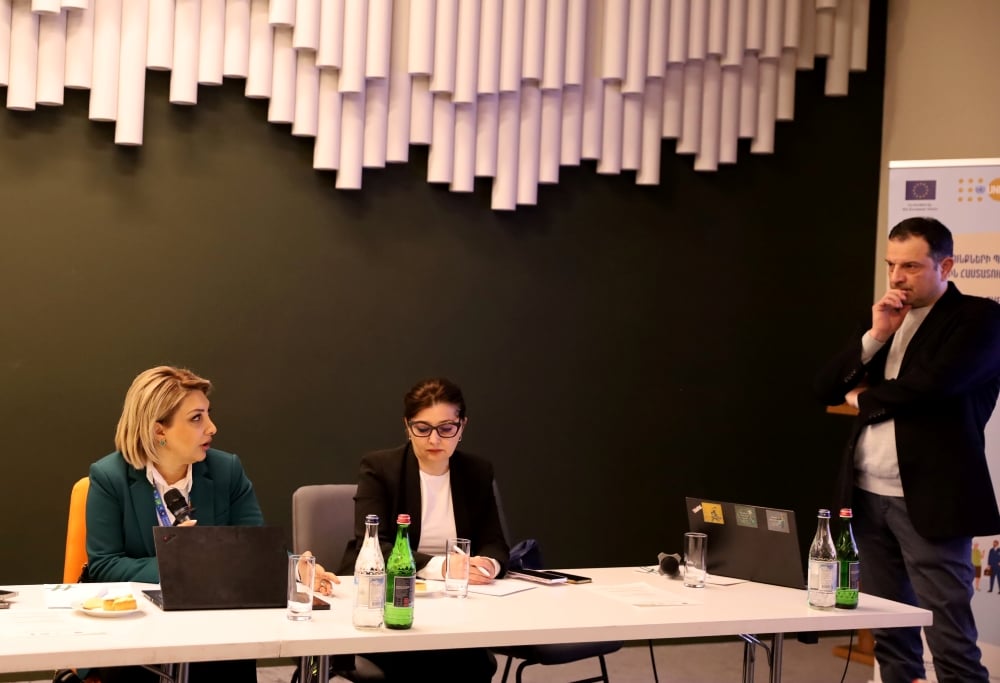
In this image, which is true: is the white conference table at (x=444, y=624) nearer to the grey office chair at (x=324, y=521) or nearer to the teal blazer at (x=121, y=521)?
the teal blazer at (x=121, y=521)

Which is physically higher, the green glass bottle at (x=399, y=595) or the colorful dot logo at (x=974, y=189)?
the colorful dot logo at (x=974, y=189)

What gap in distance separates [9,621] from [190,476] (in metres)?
0.95

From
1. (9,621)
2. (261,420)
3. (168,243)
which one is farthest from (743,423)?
(9,621)

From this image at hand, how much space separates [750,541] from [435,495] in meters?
0.99

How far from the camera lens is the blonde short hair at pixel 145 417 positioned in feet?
10.8

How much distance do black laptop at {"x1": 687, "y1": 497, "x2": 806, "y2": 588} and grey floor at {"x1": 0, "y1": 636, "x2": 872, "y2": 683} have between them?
1662 mm

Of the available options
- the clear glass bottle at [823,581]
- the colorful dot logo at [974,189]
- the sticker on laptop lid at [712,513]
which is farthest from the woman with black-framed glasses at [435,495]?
the colorful dot logo at [974,189]

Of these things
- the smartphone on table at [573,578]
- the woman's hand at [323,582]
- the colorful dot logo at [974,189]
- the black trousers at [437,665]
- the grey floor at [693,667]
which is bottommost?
the grey floor at [693,667]

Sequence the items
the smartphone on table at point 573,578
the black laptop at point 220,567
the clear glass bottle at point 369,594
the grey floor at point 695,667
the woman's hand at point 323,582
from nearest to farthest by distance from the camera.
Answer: the clear glass bottle at point 369,594 < the black laptop at point 220,567 < the woman's hand at point 323,582 < the smartphone on table at point 573,578 < the grey floor at point 695,667

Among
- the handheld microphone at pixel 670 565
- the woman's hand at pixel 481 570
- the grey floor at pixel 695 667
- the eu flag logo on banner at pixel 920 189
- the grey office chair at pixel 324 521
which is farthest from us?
the grey floor at pixel 695 667

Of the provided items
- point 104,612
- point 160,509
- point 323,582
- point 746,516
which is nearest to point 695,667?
point 746,516

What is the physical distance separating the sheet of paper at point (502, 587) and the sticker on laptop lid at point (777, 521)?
2.32 ft

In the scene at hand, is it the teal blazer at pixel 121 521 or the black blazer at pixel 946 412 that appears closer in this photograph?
the teal blazer at pixel 121 521

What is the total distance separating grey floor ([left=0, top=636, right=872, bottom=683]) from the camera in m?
4.97
